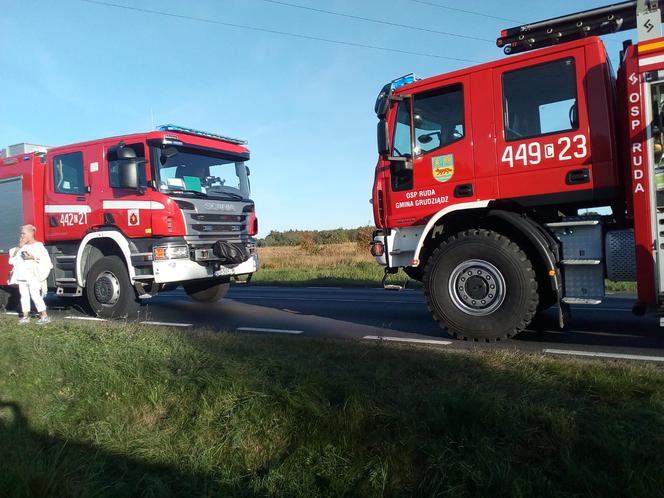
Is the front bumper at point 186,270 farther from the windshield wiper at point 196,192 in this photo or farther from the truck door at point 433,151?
the truck door at point 433,151

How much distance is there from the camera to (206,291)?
11281mm

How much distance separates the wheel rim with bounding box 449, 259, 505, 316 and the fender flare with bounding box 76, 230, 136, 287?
540 cm

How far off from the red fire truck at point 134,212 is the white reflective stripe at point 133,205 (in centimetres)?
2

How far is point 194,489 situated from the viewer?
Answer: 3.11 metres

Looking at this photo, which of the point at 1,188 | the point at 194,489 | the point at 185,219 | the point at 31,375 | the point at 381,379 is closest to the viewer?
the point at 194,489

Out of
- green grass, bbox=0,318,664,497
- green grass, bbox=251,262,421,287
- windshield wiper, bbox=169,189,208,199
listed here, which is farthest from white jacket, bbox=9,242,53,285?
green grass, bbox=251,262,421,287

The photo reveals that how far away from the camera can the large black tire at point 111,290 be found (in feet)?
29.4

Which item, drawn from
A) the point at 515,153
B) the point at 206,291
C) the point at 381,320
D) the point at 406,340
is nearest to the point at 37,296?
the point at 206,291

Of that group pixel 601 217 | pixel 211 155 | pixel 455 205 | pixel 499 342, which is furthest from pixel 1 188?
pixel 601 217

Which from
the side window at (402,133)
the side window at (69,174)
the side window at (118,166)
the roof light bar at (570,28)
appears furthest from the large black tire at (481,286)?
the side window at (69,174)

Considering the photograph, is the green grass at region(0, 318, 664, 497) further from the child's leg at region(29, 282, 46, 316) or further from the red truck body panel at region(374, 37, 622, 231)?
the child's leg at region(29, 282, 46, 316)

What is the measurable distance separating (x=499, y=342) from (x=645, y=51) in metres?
3.23

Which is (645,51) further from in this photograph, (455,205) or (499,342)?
(499,342)

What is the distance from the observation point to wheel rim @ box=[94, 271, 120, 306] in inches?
358
